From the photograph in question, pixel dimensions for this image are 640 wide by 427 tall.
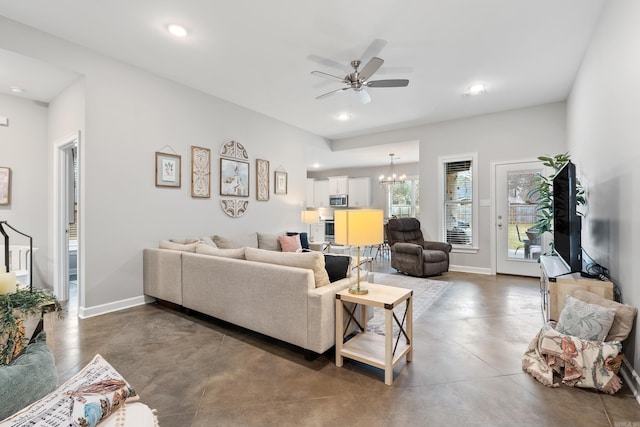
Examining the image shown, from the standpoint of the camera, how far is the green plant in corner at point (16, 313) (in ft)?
3.68

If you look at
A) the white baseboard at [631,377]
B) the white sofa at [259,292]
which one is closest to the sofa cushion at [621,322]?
the white baseboard at [631,377]

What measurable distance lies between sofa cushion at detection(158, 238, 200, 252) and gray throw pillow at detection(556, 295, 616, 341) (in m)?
3.49

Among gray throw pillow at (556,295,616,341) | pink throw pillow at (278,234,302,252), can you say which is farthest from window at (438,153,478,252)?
gray throw pillow at (556,295,616,341)

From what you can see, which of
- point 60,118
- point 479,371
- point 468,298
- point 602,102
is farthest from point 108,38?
point 468,298

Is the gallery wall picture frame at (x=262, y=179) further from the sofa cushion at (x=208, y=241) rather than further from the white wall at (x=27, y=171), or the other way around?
the white wall at (x=27, y=171)

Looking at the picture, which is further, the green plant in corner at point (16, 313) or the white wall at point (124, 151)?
the white wall at point (124, 151)

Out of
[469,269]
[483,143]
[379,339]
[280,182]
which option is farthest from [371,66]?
[469,269]

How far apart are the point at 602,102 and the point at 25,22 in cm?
541

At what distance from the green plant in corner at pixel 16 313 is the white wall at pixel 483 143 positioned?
5.77 m

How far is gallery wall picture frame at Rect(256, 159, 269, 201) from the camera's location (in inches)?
206

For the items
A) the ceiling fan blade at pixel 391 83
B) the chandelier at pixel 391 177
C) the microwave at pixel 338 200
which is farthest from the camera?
the microwave at pixel 338 200

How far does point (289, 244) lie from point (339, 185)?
5.48 m

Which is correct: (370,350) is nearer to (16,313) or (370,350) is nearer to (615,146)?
(16,313)

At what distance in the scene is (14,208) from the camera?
3.94m
